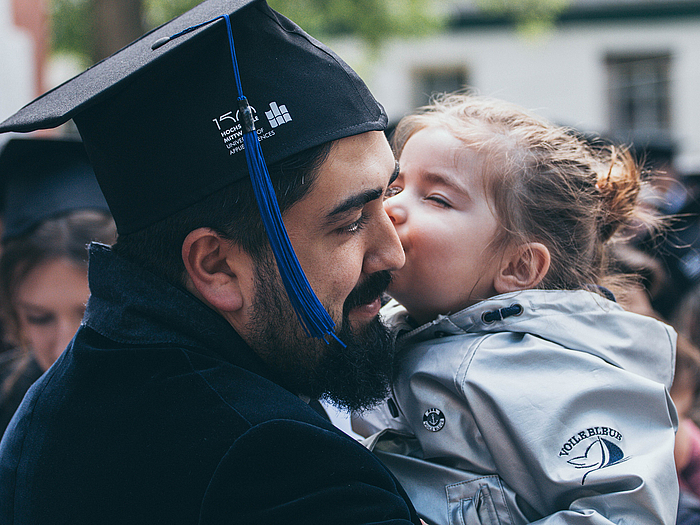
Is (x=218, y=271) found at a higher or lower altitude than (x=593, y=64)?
higher

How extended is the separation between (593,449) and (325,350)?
0.67 m

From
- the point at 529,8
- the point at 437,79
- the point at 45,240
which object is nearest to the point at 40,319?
the point at 45,240

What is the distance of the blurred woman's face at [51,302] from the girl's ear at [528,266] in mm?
1748

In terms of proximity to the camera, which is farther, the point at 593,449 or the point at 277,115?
the point at 593,449

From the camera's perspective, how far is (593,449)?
1644mm

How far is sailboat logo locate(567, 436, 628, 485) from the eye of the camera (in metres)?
1.62

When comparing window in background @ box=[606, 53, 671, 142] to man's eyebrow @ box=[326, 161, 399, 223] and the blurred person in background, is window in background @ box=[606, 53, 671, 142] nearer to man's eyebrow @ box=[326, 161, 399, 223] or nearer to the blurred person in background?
the blurred person in background

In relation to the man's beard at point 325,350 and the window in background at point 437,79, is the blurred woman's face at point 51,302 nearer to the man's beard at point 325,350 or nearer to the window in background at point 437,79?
the man's beard at point 325,350

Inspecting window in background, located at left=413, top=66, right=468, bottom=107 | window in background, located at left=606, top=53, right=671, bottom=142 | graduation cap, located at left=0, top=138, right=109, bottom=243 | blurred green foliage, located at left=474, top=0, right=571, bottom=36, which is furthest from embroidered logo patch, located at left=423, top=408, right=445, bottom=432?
window in background, located at left=606, top=53, right=671, bottom=142

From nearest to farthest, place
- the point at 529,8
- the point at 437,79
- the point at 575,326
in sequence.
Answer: the point at 575,326 → the point at 529,8 → the point at 437,79

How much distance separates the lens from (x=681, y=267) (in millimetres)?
4746

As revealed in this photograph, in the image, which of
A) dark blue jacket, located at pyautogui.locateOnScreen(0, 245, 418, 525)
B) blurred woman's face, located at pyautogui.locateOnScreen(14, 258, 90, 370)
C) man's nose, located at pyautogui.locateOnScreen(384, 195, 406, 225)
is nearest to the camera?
dark blue jacket, located at pyautogui.locateOnScreen(0, 245, 418, 525)

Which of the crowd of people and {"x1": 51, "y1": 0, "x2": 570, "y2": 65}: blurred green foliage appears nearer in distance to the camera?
the crowd of people

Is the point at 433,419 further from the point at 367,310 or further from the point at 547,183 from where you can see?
the point at 547,183
